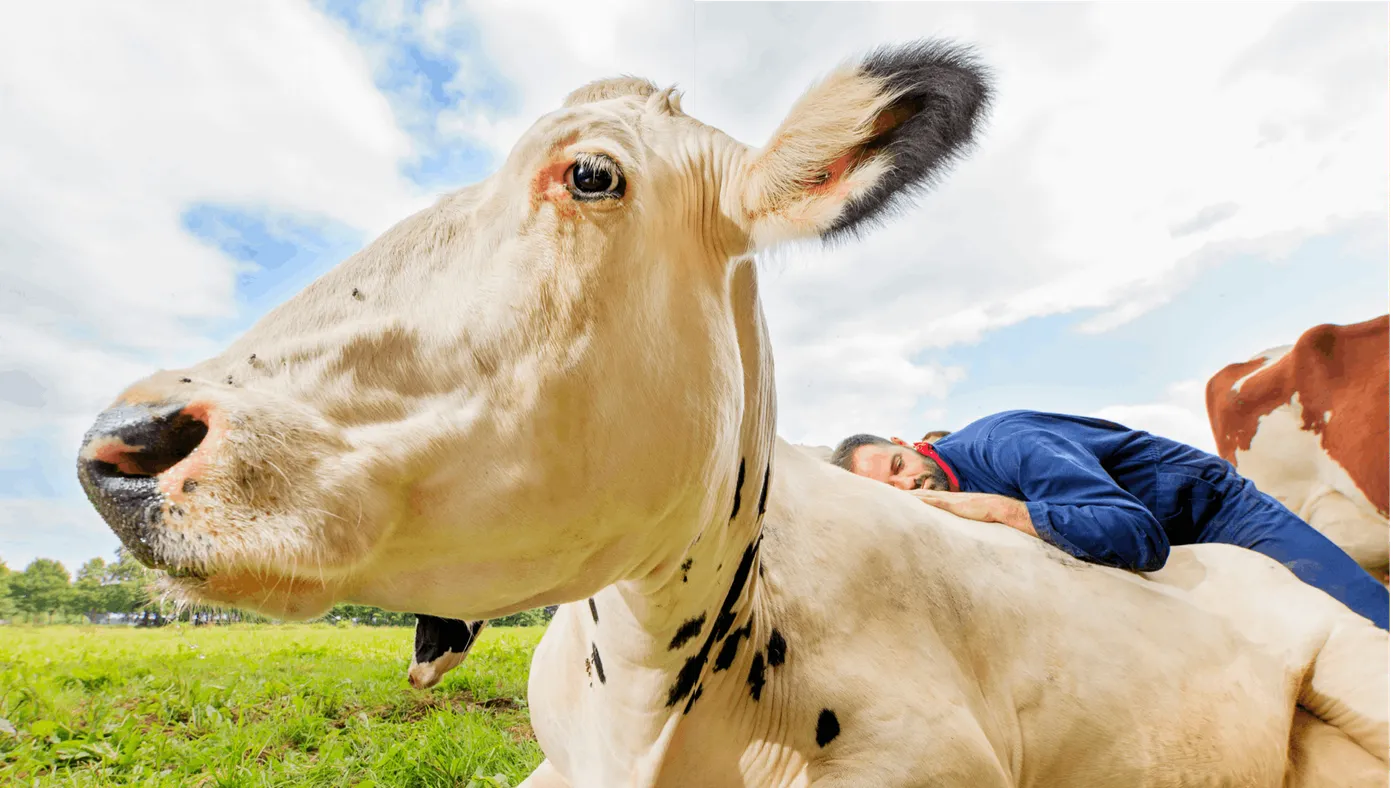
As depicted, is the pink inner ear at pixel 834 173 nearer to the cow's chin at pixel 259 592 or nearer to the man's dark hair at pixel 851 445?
the cow's chin at pixel 259 592

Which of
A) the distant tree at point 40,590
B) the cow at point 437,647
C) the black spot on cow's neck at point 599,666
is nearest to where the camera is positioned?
the black spot on cow's neck at point 599,666

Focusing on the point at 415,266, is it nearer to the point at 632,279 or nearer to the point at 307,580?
the point at 632,279

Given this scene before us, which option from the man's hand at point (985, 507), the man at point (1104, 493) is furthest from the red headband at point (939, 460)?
the man's hand at point (985, 507)

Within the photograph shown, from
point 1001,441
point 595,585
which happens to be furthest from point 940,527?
point 595,585

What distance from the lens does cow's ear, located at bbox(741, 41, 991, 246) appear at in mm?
1174

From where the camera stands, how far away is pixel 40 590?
4457 millimetres

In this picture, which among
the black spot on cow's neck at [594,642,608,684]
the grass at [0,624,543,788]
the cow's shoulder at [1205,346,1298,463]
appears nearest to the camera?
the black spot on cow's neck at [594,642,608,684]

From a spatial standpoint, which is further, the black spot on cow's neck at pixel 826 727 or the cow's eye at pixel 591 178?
the black spot on cow's neck at pixel 826 727

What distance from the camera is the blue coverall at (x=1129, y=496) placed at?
1862mm

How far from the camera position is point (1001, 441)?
2.22 metres

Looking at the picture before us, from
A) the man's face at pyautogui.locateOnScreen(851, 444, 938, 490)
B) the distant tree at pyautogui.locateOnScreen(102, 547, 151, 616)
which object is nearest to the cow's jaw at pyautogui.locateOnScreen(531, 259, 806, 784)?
the distant tree at pyautogui.locateOnScreen(102, 547, 151, 616)

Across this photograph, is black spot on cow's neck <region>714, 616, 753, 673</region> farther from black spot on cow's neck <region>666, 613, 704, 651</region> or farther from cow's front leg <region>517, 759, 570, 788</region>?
cow's front leg <region>517, 759, 570, 788</region>

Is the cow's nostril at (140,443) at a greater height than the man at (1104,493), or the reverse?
the cow's nostril at (140,443)

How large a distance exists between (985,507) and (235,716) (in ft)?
9.69
